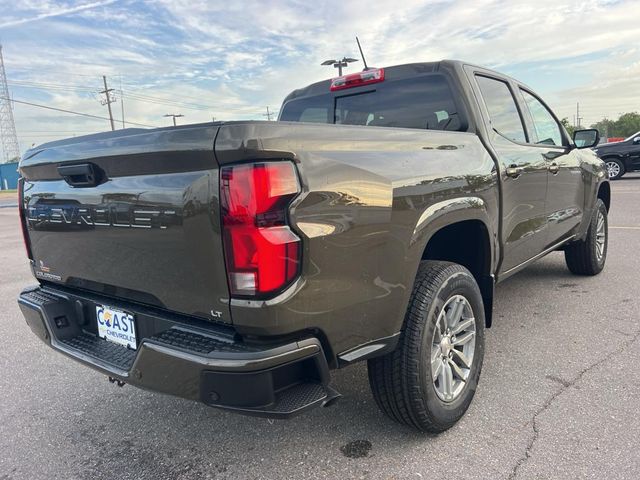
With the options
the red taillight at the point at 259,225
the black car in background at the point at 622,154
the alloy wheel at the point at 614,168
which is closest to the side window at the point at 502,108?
the red taillight at the point at 259,225

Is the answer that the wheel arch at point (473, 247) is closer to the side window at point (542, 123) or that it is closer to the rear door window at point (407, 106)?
the rear door window at point (407, 106)

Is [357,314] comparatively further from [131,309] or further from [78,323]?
[78,323]

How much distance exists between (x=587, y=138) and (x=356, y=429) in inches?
138

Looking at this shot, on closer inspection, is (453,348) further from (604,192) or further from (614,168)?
(614,168)

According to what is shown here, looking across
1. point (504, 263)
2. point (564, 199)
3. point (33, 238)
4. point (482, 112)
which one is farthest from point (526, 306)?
point (33, 238)

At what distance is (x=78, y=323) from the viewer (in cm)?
252

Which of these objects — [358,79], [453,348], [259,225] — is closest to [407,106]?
[358,79]

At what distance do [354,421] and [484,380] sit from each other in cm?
89

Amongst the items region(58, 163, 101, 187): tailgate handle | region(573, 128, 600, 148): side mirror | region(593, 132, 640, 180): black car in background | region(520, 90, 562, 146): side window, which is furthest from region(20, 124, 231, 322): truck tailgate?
region(593, 132, 640, 180): black car in background

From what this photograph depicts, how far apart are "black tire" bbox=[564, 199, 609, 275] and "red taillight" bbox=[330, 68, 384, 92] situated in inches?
109

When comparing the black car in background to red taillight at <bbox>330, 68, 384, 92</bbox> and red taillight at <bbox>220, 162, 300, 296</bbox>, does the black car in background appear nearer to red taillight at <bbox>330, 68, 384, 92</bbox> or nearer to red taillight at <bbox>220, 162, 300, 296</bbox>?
red taillight at <bbox>330, 68, 384, 92</bbox>

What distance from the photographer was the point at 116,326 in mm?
2307

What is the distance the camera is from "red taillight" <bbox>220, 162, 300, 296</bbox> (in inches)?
67.9

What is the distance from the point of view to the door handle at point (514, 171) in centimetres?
315
